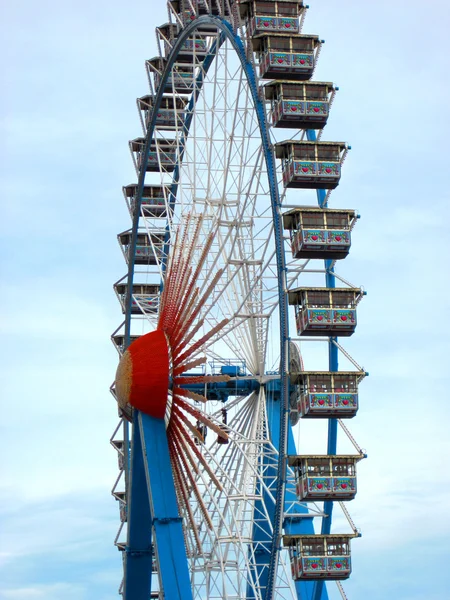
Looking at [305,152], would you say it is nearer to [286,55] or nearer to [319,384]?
[286,55]

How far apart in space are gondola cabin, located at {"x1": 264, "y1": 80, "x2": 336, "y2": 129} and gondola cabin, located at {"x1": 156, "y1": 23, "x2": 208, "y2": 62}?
27.8 feet

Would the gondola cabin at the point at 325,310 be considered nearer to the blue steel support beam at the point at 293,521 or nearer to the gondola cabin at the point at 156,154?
the blue steel support beam at the point at 293,521

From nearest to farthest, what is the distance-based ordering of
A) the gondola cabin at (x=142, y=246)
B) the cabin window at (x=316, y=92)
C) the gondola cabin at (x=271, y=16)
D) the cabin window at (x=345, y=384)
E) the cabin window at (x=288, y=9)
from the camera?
the cabin window at (x=345, y=384) < the cabin window at (x=316, y=92) < the gondola cabin at (x=271, y=16) < the cabin window at (x=288, y=9) < the gondola cabin at (x=142, y=246)

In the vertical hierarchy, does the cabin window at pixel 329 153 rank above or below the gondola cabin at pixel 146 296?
below

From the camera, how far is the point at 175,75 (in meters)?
37.8

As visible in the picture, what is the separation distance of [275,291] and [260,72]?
5380 millimetres

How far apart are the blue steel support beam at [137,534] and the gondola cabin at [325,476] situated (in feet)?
16.9

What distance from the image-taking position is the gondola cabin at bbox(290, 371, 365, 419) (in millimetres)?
26047

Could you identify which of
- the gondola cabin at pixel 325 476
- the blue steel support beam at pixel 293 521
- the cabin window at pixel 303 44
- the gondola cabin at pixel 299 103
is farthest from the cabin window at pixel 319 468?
the cabin window at pixel 303 44

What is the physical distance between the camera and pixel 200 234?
1273 inches

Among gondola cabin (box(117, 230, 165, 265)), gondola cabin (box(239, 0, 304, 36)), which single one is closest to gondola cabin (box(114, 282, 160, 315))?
gondola cabin (box(117, 230, 165, 265))

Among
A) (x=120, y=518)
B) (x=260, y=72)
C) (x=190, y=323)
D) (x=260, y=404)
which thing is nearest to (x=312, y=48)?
(x=260, y=72)

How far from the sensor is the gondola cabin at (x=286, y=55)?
92.2 ft

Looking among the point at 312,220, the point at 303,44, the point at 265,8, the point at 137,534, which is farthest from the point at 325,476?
the point at 265,8
